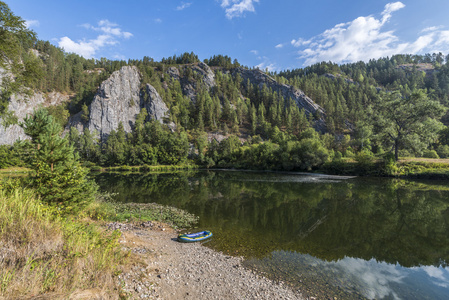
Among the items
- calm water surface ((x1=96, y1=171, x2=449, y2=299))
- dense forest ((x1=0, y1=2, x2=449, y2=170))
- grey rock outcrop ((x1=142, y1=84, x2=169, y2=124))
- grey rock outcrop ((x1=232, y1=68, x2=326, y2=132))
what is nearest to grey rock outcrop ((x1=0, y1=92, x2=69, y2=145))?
dense forest ((x1=0, y1=2, x2=449, y2=170))

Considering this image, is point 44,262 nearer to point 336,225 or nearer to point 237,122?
point 336,225

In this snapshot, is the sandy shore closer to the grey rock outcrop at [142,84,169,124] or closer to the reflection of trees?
the reflection of trees

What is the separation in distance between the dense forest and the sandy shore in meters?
11.7

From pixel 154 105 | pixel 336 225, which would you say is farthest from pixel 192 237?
pixel 154 105

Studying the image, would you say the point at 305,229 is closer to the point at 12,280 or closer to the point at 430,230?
the point at 430,230

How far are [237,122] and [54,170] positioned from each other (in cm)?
12992

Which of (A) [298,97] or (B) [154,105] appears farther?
(A) [298,97]

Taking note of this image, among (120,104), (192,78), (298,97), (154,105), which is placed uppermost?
(192,78)

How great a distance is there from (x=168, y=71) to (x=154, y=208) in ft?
614

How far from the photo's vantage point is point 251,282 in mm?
9477

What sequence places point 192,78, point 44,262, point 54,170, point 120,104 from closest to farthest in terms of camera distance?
1. point 44,262
2. point 54,170
3. point 120,104
4. point 192,78

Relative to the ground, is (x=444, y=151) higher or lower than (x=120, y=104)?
lower

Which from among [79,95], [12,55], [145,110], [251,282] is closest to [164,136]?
[145,110]

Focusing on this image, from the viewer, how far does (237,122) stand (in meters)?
140
